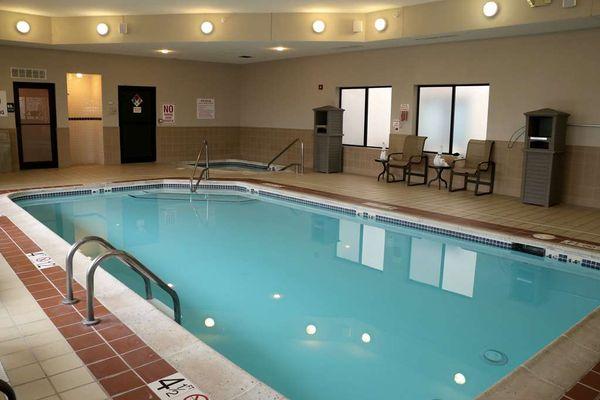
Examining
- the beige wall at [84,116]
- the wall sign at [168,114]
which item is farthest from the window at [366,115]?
Answer: the beige wall at [84,116]

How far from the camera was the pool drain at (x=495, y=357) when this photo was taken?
10.4 ft

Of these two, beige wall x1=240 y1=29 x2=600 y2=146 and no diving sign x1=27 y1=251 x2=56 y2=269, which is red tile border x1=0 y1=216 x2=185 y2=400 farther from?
beige wall x1=240 y1=29 x2=600 y2=146

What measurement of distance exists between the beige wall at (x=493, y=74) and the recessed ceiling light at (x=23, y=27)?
505cm

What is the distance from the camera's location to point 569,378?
8.52 ft

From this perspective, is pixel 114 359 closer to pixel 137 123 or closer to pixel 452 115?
pixel 452 115

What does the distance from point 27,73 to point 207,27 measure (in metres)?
3.85

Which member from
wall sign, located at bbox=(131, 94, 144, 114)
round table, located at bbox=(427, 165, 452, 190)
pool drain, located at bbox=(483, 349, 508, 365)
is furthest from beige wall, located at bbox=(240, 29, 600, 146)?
pool drain, located at bbox=(483, 349, 508, 365)

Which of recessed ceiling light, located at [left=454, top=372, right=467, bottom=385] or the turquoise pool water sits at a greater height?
the turquoise pool water

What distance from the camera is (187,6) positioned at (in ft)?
26.6

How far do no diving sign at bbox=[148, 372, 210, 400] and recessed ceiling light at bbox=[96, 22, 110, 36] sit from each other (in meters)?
8.03

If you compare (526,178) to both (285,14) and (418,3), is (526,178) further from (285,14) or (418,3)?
(285,14)

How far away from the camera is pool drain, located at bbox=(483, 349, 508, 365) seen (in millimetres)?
3164

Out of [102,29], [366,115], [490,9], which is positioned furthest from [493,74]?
[102,29]

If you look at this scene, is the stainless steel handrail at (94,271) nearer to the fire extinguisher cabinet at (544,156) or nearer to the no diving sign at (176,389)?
the no diving sign at (176,389)
